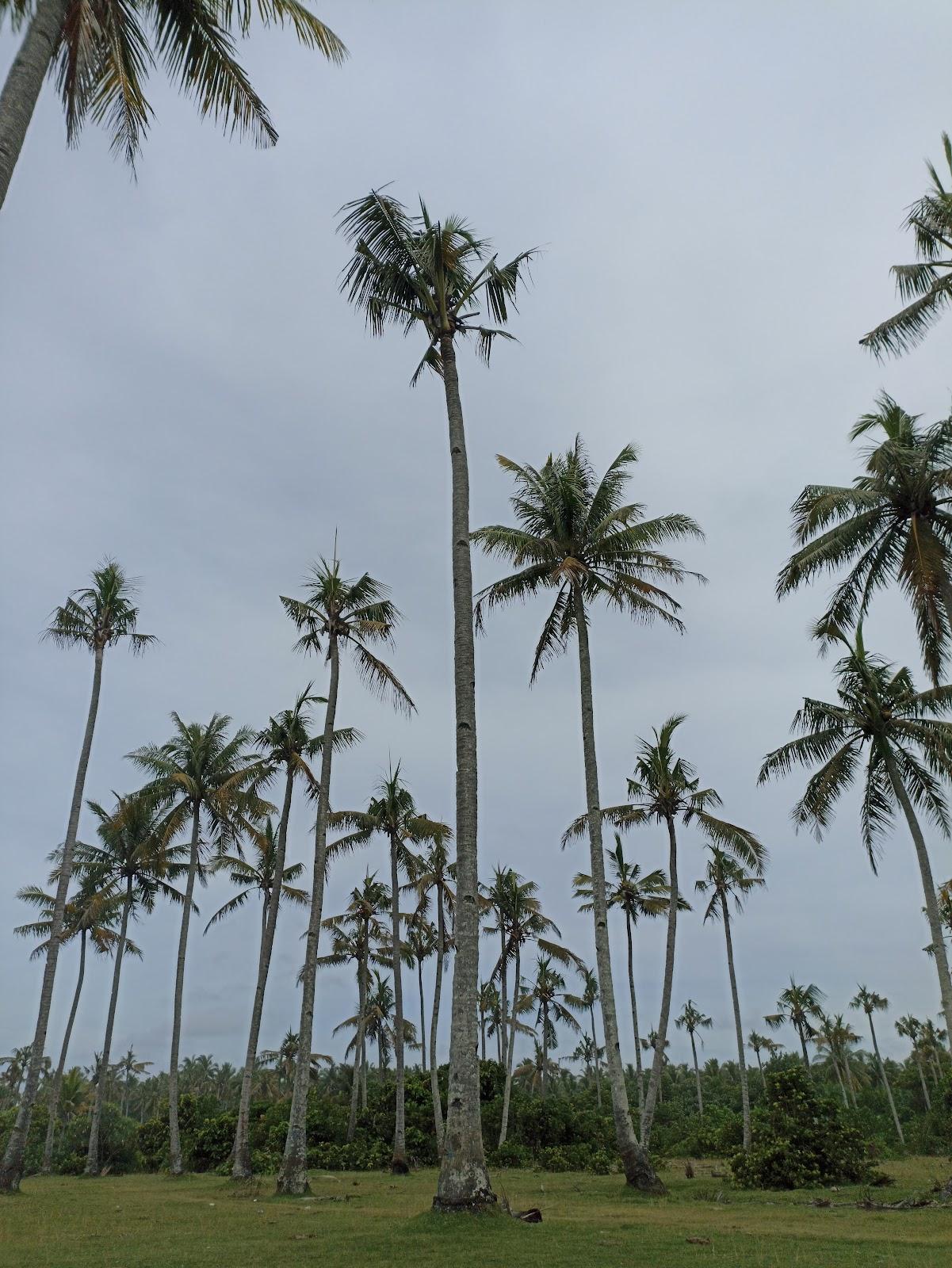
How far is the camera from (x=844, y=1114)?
33281 mm

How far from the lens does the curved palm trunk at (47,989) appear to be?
2225cm

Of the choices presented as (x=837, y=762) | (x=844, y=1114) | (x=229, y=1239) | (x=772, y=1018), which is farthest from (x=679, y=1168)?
(x=772, y=1018)

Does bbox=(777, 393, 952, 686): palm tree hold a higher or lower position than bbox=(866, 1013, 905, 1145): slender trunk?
higher

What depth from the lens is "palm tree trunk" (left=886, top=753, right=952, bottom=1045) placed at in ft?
60.4

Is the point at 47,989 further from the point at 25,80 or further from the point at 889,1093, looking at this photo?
the point at 889,1093

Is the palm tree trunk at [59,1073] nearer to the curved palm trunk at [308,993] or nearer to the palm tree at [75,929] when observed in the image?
the palm tree at [75,929]

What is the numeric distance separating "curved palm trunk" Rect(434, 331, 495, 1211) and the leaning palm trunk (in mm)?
6249

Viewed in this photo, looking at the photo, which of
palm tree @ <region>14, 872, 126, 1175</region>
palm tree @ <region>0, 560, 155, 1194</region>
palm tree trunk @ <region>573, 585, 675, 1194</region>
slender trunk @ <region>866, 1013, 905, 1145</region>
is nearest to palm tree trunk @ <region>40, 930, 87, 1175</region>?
palm tree @ <region>14, 872, 126, 1175</region>

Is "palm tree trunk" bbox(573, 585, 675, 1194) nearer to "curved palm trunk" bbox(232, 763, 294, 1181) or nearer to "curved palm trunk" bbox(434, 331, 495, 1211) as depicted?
"curved palm trunk" bbox(434, 331, 495, 1211)

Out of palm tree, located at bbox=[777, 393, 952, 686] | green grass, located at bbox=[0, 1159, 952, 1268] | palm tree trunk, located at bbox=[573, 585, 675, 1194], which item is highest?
palm tree, located at bbox=[777, 393, 952, 686]

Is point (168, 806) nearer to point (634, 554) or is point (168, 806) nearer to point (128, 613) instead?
point (128, 613)

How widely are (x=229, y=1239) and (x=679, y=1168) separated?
2600cm

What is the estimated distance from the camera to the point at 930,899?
1892 cm

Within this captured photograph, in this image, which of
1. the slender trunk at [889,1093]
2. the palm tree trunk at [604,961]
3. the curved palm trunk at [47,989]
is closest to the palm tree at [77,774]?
the curved palm trunk at [47,989]
